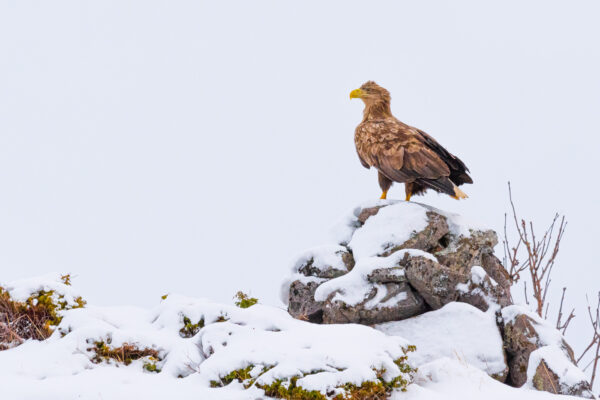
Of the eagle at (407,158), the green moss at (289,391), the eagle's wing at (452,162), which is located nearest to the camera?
the green moss at (289,391)

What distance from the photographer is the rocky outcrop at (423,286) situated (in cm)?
664

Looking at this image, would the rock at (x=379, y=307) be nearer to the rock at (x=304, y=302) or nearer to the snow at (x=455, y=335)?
the snow at (x=455, y=335)

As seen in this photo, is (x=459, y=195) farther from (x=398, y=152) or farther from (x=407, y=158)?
(x=398, y=152)

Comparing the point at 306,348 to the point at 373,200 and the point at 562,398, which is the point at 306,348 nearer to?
the point at 562,398

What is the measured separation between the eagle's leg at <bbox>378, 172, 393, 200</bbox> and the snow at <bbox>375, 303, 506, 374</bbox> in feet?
7.30

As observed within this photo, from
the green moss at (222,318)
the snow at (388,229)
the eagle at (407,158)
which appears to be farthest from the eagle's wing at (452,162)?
the green moss at (222,318)

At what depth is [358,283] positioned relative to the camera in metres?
6.91

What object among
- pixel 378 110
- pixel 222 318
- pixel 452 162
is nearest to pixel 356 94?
pixel 378 110

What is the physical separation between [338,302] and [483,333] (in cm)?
161

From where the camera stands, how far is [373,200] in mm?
8250

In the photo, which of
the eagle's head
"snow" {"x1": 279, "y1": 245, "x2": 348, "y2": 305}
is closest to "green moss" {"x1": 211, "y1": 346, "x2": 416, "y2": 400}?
"snow" {"x1": 279, "y1": 245, "x2": 348, "y2": 305}

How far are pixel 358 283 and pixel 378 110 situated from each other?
3.49m

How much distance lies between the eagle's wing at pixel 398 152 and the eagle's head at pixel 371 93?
1.89 feet

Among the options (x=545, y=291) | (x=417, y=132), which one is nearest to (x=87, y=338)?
(x=417, y=132)
